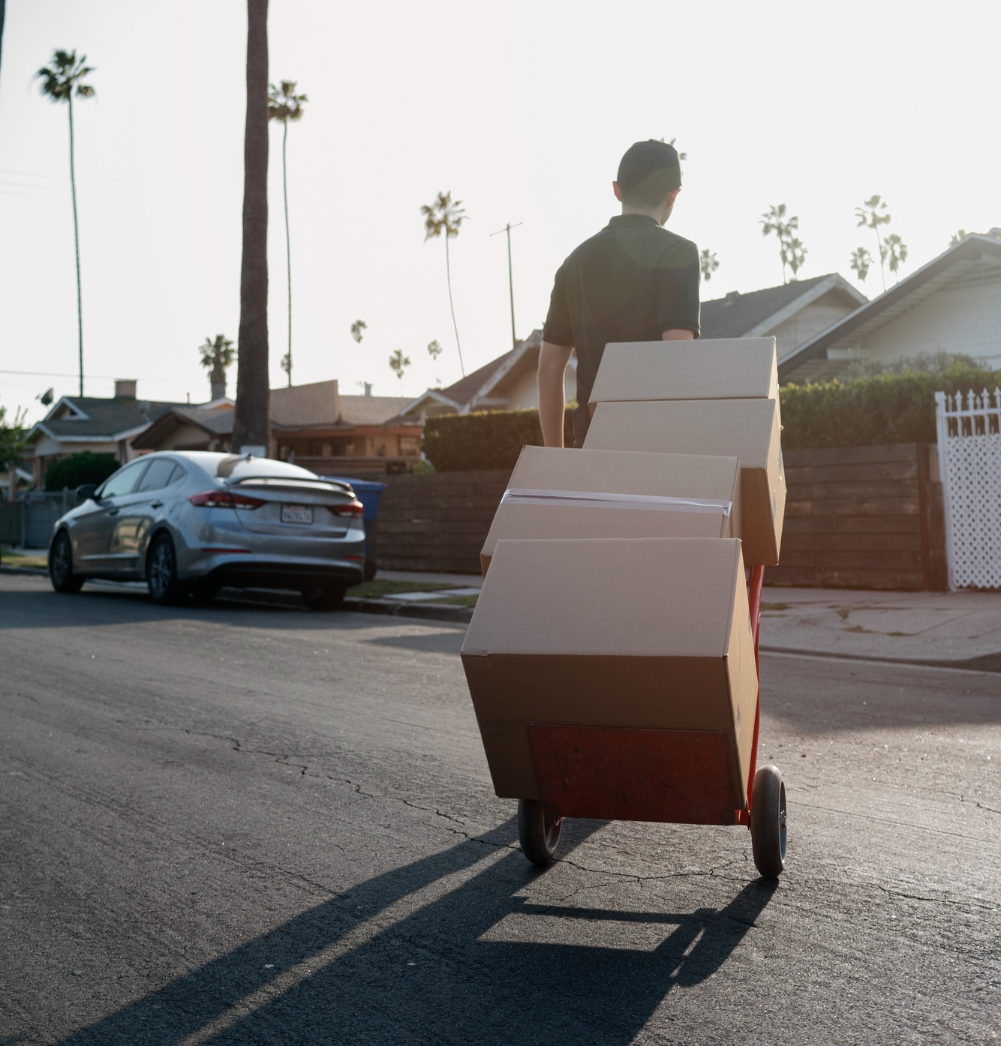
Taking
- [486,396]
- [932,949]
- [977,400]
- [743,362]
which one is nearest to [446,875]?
[932,949]

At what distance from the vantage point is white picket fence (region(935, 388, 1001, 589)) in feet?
36.8

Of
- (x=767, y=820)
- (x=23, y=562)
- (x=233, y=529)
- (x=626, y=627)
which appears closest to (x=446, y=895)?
(x=767, y=820)

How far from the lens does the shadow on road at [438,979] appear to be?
2.57 meters

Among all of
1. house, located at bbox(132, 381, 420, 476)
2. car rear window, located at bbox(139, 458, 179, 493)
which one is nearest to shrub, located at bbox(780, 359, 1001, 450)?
car rear window, located at bbox(139, 458, 179, 493)

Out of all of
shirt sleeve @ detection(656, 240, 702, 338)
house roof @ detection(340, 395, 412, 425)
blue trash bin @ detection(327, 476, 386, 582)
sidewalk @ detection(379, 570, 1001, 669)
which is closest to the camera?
shirt sleeve @ detection(656, 240, 702, 338)

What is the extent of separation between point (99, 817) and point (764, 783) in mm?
2429

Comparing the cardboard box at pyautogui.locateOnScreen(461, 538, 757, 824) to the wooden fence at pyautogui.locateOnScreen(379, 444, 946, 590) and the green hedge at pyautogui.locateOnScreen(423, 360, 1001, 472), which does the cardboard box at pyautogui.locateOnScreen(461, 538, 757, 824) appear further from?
the wooden fence at pyautogui.locateOnScreen(379, 444, 946, 590)

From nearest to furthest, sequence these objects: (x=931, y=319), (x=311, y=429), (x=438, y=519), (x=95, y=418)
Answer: (x=438, y=519), (x=931, y=319), (x=311, y=429), (x=95, y=418)

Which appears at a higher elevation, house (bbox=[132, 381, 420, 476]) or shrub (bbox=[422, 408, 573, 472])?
house (bbox=[132, 381, 420, 476])

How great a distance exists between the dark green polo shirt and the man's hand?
79 millimetres

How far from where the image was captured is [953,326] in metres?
20.2

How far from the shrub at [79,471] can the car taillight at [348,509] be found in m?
33.4

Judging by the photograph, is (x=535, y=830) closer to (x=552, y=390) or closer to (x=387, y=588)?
(x=552, y=390)

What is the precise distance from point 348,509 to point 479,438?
6.12 meters
